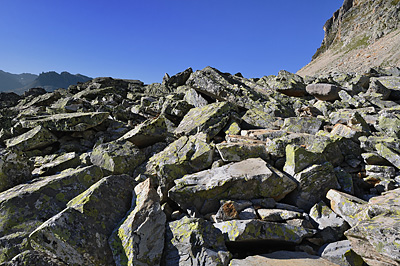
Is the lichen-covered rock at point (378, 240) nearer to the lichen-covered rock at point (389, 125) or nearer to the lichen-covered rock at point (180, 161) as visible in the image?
the lichen-covered rock at point (180, 161)

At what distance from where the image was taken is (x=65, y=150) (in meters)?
14.8

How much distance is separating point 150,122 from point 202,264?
9628mm

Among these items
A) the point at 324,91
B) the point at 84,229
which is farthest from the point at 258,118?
the point at 84,229

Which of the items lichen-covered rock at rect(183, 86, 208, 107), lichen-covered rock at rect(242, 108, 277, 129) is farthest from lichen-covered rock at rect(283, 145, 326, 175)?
lichen-covered rock at rect(183, 86, 208, 107)

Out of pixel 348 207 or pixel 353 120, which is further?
pixel 353 120

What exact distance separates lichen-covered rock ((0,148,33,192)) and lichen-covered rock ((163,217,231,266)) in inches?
304

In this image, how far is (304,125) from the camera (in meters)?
14.1

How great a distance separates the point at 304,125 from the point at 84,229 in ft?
44.2

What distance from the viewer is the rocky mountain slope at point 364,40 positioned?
71.2 m

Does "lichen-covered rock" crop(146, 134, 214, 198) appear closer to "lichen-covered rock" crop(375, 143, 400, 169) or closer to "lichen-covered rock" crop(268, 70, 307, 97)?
"lichen-covered rock" crop(375, 143, 400, 169)

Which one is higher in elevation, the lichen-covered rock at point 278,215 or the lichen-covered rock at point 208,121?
the lichen-covered rock at point 208,121

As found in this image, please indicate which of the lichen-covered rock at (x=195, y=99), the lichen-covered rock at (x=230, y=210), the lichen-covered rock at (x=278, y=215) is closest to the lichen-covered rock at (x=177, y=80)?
the lichen-covered rock at (x=195, y=99)

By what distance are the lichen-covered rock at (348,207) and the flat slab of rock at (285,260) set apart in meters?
1.98

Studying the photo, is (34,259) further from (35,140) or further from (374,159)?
(374,159)
